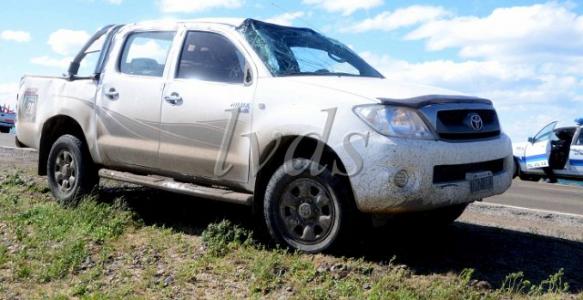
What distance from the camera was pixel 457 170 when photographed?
4629 millimetres

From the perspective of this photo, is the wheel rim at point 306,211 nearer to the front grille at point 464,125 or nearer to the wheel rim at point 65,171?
the front grille at point 464,125

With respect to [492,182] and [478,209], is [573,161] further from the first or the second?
[492,182]

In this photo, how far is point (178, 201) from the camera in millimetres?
6926

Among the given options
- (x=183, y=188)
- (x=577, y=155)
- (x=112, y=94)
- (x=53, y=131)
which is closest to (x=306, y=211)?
(x=183, y=188)

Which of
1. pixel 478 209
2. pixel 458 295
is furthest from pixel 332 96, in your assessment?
pixel 478 209

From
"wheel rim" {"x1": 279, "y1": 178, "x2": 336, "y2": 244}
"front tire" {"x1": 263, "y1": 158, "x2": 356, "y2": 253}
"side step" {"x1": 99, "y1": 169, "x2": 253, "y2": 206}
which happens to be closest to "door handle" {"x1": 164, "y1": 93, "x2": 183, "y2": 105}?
"side step" {"x1": 99, "y1": 169, "x2": 253, "y2": 206}

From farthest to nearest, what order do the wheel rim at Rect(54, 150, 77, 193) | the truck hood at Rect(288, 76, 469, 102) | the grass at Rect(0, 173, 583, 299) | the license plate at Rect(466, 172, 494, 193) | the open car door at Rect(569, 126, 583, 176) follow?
the open car door at Rect(569, 126, 583, 176) → the wheel rim at Rect(54, 150, 77, 193) → the license plate at Rect(466, 172, 494, 193) → the truck hood at Rect(288, 76, 469, 102) → the grass at Rect(0, 173, 583, 299)

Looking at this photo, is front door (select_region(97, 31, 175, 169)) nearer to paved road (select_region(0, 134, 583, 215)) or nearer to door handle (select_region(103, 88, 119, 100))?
door handle (select_region(103, 88, 119, 100))

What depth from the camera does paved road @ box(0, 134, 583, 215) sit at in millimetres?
10109

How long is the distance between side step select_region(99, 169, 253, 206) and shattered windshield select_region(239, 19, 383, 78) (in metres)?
1.04

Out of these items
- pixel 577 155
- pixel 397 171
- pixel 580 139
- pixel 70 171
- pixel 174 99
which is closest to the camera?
pixel 397 171

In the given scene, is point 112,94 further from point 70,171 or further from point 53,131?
Answer: point 53,131

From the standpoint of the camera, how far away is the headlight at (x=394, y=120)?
438 cm

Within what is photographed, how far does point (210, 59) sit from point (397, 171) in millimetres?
2142
